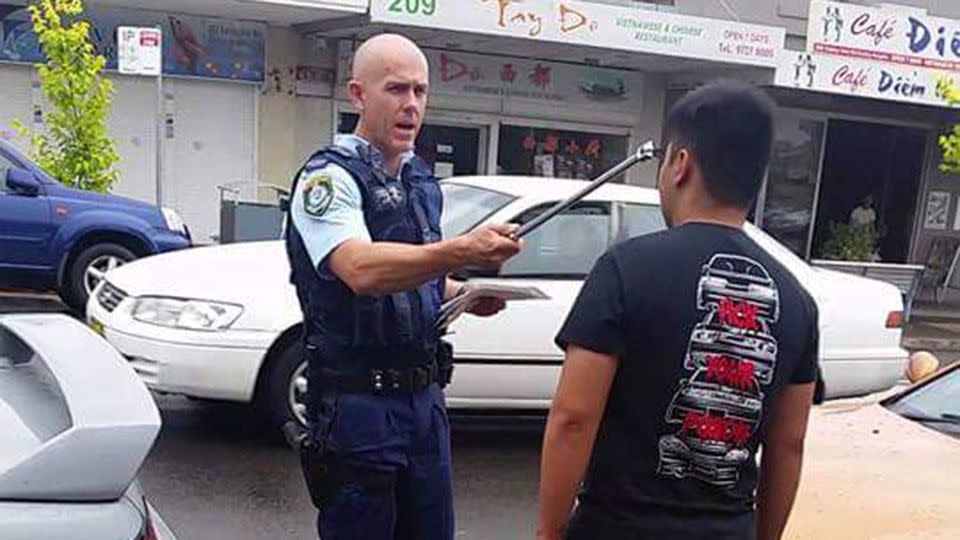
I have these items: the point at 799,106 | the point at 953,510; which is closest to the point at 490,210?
the point at 953,510

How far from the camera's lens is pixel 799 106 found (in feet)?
55.6

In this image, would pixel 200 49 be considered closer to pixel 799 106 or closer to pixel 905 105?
pixel 799 106

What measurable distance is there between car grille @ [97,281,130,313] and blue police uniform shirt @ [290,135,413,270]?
346cm

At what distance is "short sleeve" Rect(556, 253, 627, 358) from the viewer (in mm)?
1980

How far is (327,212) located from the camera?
2559 millimetres

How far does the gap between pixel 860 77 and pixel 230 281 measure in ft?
38.3

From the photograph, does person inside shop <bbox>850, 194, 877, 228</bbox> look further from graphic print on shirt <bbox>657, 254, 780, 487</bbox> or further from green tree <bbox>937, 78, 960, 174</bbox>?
graphic print on shirt <bbox>657, 254, 780, 487</bbox>

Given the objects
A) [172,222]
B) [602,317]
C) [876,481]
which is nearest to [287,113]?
[172,222]

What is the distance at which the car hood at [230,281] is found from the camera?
217 inches

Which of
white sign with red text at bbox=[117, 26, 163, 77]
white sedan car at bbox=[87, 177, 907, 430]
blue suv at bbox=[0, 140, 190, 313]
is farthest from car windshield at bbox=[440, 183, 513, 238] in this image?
white sign with red text at bbox=[117, 26, 163, 77]

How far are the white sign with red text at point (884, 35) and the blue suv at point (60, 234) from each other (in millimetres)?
9394

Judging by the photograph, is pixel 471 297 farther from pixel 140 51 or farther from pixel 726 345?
pixel 140 51

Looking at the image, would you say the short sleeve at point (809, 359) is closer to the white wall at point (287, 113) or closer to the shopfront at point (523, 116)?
the white wall at point (287, 113)

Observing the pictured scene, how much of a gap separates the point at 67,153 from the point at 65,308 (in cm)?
182
